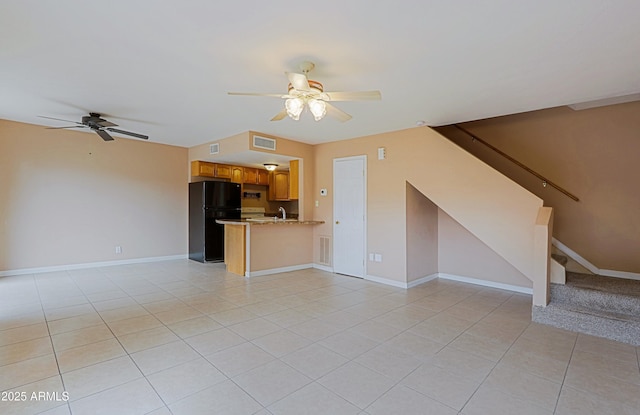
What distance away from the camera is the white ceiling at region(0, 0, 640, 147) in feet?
6.39

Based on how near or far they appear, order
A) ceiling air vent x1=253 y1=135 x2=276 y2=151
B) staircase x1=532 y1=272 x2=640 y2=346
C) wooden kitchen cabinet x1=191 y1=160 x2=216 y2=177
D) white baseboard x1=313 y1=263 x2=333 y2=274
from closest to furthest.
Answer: staircase x1=532 y1=272 x2=640 y2=346 < ceiling air vent x1=253 y1=135 x2=276 y2=151 < white baseboard x1=313 y1=263 x2=333 y2=274 < wooden kitchen cabinet x1=191 y1=160 x2=216 y2=177

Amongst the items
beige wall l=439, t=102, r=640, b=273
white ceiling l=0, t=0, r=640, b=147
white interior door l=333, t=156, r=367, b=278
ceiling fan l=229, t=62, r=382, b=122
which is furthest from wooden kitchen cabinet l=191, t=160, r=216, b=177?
beige wall l=439, t=102, r=640, b=273

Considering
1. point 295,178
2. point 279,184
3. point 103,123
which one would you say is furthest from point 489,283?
point 103,123

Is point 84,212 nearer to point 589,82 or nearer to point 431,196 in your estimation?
point 431,196

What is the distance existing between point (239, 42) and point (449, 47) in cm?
167

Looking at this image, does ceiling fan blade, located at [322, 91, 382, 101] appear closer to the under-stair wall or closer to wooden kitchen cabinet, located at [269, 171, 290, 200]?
the under-stair wall

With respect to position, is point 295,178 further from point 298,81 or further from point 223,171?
point 298,81

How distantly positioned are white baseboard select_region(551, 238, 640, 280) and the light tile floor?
113 centimetres

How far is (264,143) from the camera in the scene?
5227 mm

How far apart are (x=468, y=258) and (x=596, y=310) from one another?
6.47 ft

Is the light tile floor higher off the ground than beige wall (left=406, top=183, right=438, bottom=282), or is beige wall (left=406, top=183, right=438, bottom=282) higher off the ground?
beige wall (left=406, top=183, right=438, bottom=282)

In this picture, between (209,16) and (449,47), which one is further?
(449,47)

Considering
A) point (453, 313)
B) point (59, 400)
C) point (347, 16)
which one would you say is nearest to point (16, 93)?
point (59, 400)

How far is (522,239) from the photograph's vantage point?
3.70 metres
